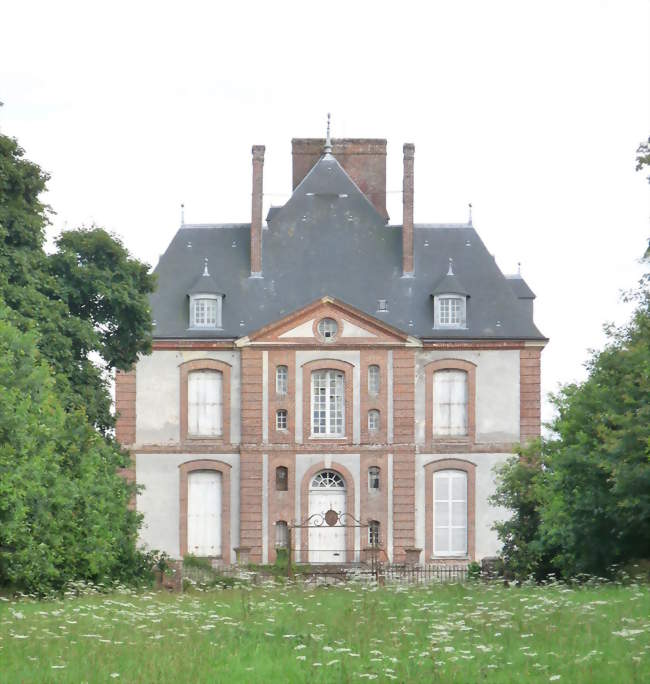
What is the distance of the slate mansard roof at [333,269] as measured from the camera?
53.1m

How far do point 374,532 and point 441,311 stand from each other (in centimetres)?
736

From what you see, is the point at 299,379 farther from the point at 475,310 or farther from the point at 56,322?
the point at 56,322

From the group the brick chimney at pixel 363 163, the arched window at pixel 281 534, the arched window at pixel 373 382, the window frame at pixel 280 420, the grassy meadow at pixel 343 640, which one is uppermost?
the brick chimney at pixel 363 163

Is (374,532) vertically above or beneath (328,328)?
beneath

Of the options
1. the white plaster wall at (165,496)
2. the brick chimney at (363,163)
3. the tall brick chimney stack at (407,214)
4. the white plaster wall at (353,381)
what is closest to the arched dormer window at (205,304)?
the white plaster wall at (353,381)

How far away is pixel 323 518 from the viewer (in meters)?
51.8

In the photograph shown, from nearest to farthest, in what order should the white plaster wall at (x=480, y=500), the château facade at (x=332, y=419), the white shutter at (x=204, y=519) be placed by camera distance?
1. the white plaster wall at (x=480, y=500)
2. the château facade at (x=332, y=419)
3. the white shutter at (x=204, y=519)

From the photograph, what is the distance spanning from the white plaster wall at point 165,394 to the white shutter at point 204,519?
68.3 inches

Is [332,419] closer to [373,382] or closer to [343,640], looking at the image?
[373,382]

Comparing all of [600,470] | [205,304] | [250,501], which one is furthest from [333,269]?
[600,470]

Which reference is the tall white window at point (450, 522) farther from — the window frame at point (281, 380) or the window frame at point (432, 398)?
the window frame at point (281, 380)

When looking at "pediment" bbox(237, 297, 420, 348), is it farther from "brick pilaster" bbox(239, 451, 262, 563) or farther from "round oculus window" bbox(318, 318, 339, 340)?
"brick pilaster" bbox(239, 451, 262, 563)

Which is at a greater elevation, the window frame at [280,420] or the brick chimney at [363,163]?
the brick chimney at [363,163]

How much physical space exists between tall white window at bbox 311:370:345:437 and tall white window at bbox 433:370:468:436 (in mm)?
2954
